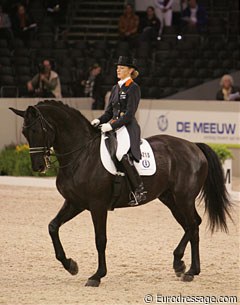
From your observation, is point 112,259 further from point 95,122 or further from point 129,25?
point 129,25

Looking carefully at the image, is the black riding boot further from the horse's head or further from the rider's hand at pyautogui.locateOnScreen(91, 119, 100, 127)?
the horse's head

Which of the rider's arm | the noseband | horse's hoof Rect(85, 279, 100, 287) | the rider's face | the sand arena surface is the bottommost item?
the sand arena surface

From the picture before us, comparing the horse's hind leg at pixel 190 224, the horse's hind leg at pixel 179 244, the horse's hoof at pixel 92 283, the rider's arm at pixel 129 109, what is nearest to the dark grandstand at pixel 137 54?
the horse's hind leg at pixel 179 244

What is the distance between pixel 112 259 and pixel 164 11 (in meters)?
11.3

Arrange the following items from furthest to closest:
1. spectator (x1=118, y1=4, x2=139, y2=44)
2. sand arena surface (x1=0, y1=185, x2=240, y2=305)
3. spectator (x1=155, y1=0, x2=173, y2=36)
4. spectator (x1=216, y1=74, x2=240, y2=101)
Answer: spectator (x1=118, y1=4, x2=139, y2=44) < spectator (x1=155, y1=0, x2=173, y2=36) < spectator (x1=216, y1=74, x2=240, y2=101) < sand arena surface (x1=0, y1=185, x2=240, y2=305)

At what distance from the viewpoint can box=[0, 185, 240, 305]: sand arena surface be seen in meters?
7.03

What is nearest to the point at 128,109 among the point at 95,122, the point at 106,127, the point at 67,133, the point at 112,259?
the point at 106,127

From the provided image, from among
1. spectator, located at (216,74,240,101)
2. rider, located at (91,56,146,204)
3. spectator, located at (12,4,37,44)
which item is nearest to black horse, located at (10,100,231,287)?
rider, located at (91,56,146,204)

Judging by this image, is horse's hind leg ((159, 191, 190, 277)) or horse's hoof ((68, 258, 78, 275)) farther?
horse's hind leg ((159, 191, 190, 277))

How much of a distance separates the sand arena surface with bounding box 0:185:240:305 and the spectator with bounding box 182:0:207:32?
7509 millimetres

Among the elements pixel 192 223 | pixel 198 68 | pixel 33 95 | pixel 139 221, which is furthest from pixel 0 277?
pixel 198 68

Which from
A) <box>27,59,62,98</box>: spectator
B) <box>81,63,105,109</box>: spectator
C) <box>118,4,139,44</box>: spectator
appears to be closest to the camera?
<box>27,59,62,98</box>: spectator

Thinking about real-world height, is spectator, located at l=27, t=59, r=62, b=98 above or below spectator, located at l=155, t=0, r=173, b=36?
below

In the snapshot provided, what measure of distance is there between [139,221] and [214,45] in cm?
835
